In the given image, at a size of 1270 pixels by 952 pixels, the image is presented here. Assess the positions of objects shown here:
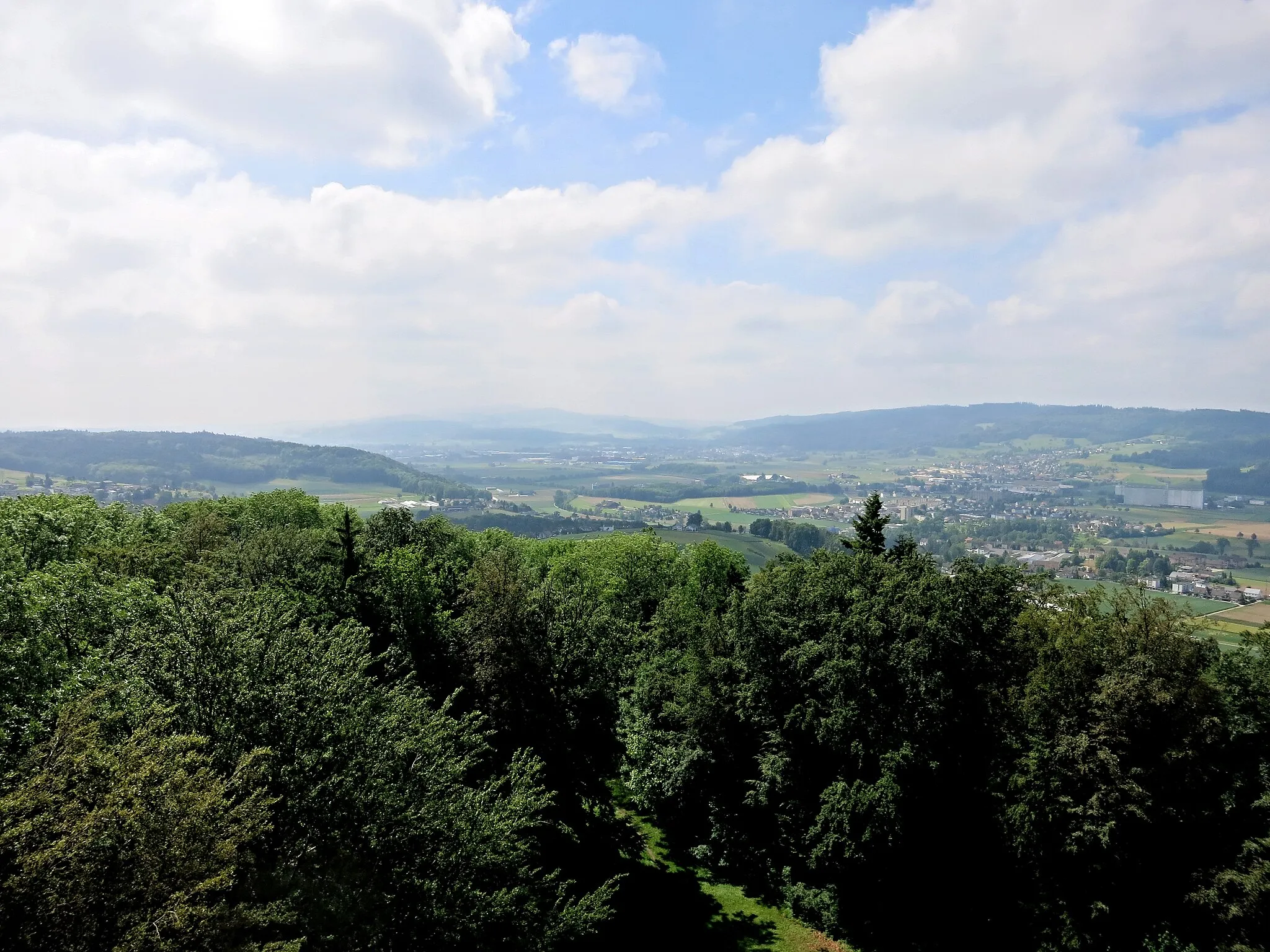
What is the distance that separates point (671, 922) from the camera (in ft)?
70.5

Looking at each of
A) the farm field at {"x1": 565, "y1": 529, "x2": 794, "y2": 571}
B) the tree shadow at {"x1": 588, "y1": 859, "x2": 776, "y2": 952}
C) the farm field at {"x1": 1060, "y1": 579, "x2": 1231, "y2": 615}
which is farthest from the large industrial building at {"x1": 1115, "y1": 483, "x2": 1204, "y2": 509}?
the tree shadow at {"x1": 588, "y1": 859, "x2": 776, "y2": 952}

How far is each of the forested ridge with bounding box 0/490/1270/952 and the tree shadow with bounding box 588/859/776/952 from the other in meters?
0.24

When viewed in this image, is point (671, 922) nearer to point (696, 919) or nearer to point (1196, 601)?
point (696, 919)

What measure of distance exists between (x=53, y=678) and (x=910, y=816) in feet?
76.3

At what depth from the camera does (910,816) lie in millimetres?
21250

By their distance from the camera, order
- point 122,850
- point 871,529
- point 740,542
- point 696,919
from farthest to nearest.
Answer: point 740,542 → point 871,529 → point 696,919 → point 122,850

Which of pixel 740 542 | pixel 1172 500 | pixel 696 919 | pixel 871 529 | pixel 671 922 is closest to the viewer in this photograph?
pixel 671 922

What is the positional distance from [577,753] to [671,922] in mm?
6154

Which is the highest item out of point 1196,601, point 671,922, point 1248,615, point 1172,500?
point 1172,500

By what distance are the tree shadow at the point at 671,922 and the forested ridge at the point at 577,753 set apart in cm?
24

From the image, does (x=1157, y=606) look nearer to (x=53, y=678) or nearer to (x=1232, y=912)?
(x=1232, y=912)

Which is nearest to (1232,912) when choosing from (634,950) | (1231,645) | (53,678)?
(634,950)

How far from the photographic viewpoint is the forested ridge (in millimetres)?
10508

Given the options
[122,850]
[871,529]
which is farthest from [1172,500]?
[122,850]
